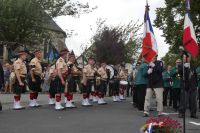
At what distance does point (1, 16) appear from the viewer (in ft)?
139

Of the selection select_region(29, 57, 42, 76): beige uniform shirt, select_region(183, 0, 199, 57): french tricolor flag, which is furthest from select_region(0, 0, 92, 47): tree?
select_region(183, 0, 199, 57): french tricolor flag

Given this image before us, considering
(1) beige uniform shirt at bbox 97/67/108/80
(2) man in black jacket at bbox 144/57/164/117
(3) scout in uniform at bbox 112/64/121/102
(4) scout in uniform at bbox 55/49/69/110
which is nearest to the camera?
(2) man in black jacket at bbox 144/57/164/117

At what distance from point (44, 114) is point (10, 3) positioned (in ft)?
89.8

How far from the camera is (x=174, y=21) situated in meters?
46.5

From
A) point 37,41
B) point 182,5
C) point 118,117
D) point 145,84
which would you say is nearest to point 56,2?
point 37,41

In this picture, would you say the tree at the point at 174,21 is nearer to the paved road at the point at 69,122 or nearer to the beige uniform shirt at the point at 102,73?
the beige uniform shirt at the point at 102,73

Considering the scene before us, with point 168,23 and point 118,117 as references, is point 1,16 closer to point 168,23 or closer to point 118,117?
point 168,23

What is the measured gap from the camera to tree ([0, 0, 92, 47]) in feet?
138

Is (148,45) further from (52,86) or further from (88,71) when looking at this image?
(88,71)

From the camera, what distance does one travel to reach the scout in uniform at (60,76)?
17984mm

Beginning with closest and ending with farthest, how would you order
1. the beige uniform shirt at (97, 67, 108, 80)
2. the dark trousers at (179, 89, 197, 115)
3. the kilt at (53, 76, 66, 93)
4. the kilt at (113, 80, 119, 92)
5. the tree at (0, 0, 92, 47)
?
1. the dark trousers at (179, 89, 197, 115)
2. the kilt at (53, 76, 66, 93)
3. the beige uniform shirt at (97, 67, 108, 80)
4. the kilt at (113, 80, 119, 92)
5. the tree at (0, 0, 92, 47)

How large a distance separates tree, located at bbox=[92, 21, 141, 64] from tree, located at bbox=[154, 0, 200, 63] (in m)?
4.03

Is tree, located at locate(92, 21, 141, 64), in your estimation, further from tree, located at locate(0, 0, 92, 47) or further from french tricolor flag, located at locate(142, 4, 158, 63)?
french tricolor flag, located at locate(142, 4, 158, 63)

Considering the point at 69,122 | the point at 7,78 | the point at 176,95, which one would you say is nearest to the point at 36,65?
the point at 69,122
